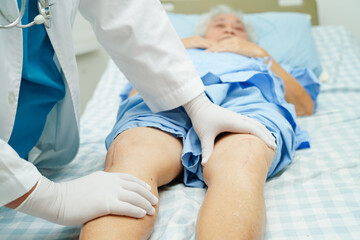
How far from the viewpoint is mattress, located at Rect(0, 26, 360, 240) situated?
86 cm

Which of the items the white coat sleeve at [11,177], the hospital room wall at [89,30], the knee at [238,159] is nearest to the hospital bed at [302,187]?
the knee at [238,159]

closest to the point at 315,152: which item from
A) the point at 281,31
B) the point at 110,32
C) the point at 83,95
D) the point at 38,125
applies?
the point at 110,32

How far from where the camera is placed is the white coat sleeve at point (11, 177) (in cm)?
70

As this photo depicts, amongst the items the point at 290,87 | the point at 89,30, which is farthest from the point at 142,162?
the point at 89,30

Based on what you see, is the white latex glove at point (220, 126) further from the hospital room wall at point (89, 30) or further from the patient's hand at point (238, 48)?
the hospital room wall at point (89, 30)

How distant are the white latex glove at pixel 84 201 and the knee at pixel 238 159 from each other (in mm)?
183

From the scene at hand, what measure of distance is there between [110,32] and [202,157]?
0.40m

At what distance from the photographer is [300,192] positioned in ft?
3.34

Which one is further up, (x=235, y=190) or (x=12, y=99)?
(x=12, y=99)

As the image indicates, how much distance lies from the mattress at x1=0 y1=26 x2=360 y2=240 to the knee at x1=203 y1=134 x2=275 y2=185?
0.10m

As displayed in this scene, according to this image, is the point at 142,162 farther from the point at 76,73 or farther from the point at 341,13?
the point at 341,13

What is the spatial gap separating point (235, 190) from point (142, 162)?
9.6 inches

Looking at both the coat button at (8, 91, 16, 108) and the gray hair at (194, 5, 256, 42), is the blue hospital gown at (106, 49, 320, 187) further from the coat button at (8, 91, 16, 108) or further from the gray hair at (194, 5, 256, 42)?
the gray hair at (194, 5, 256, 42)

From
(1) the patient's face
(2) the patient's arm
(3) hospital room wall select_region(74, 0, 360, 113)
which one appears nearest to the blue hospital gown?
(2) the patient's arm
